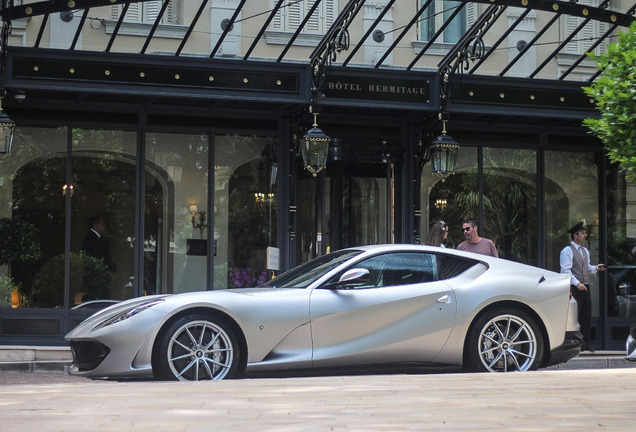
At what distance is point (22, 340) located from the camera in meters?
13.2

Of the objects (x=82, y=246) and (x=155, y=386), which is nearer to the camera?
(x=155, y=386)

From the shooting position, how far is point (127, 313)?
859cm

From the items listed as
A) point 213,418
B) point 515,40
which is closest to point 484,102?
point 515,40

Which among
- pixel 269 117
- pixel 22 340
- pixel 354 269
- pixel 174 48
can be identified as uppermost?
pixel 174 48

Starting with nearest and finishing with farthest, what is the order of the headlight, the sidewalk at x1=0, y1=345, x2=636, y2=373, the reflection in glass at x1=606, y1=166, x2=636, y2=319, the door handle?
the headlight
the door handle
the sidewalk at x1=0, y1=345, x2=636, y2=373
the reflection in glass at x1=606, y1=166, x2=636, y2=319

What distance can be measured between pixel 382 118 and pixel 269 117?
1.73 m

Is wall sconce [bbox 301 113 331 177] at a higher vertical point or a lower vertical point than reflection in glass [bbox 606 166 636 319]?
higher

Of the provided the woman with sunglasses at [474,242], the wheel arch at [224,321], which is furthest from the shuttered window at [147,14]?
the wheel arch at [224,321]

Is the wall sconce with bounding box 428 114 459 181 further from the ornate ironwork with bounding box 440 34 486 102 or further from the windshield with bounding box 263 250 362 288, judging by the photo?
the windshield with bounding box 263 250 362 288

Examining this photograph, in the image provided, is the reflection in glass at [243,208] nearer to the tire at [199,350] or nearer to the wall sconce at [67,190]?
the wall sconce at [67,190]

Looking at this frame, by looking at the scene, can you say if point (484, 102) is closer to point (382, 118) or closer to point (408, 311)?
point (382, 118)

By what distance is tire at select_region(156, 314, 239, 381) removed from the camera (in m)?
8.40

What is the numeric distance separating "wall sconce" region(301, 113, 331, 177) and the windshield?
3.55 metres

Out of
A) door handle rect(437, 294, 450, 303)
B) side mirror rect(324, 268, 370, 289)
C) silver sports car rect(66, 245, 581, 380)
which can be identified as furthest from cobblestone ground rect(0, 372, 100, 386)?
door handle rect(437, 294, 450, 303)
